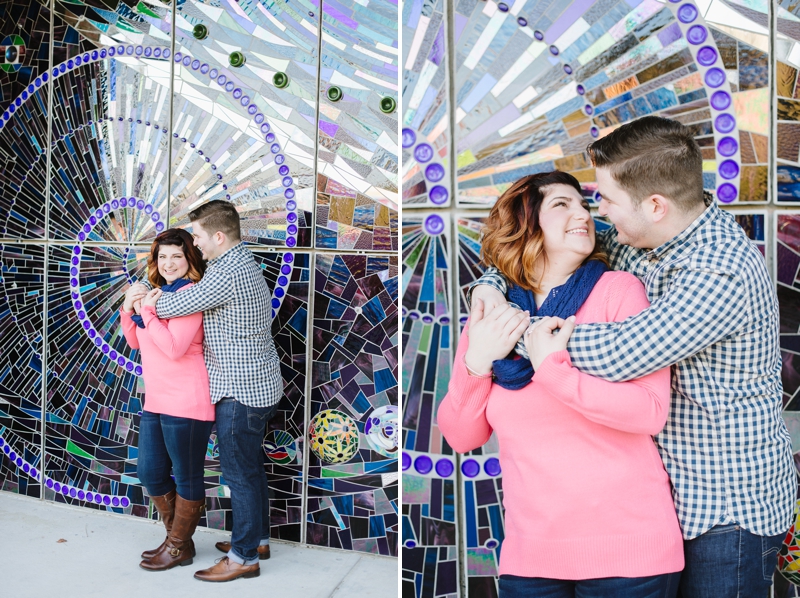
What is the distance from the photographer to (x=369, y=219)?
370cm

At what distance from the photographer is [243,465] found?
11.3ft

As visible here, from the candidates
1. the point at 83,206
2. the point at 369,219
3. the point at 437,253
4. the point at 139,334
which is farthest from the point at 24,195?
the point at 437,253

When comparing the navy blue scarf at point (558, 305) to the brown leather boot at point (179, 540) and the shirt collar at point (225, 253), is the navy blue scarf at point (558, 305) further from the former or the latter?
the brown leather boot at point (179, 540)

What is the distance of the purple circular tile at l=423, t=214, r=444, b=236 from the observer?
240cm

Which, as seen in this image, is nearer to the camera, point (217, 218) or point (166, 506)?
point (217, 218)

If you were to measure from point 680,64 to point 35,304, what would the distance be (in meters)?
4.06

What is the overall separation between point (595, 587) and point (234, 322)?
2.30m

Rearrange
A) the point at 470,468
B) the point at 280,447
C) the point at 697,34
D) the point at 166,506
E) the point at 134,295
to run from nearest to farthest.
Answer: the point at 697,34 → the point at 470,468 → the point at 134,295 → the point at 166,506 → the point at 280,447

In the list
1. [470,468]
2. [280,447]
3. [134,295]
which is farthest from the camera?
[280,447]

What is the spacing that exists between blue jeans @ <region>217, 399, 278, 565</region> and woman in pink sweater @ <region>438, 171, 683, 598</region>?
1917mm

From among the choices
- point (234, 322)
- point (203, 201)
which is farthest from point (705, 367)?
point (203, 201)

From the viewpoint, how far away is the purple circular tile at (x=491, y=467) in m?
2.52

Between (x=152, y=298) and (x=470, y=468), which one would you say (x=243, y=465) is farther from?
(x=470, y=468)

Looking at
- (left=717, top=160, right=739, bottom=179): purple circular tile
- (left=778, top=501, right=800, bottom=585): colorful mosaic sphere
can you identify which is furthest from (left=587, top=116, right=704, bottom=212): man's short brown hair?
(left=778, top=501, right=800, bottom=585): colorful mosaic sphere
